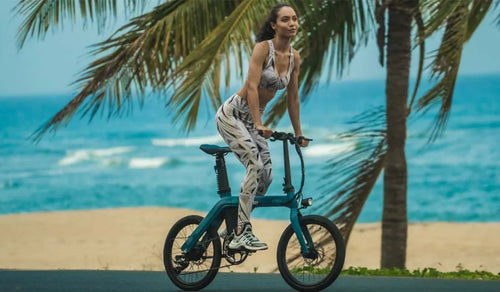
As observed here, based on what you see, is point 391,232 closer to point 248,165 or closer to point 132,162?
point 248,165

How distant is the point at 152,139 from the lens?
50406mm

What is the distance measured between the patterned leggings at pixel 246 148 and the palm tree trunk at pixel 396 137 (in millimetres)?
4385

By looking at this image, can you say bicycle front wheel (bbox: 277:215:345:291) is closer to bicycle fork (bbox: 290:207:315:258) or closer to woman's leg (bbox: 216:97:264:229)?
bicycle fork (bbox: 290:207:315:258)

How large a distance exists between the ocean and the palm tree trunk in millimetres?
26118

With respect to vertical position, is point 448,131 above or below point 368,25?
below

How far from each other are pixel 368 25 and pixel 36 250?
16608 mm

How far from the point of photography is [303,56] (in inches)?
419

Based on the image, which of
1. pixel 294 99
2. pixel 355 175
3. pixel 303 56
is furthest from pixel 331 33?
pixel 294 99

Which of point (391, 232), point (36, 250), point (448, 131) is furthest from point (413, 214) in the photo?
point (391, 232)

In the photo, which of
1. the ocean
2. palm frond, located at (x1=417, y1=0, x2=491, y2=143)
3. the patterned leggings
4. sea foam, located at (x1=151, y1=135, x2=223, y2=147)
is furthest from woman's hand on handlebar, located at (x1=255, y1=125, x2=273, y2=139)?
sea foam, located at (x1=151, y1=135, x2=223, y2=147)

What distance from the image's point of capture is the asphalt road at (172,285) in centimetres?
684

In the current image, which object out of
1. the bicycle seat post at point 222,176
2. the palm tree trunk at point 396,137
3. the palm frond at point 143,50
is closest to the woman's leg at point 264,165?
the bicycle seat post at point 222,176

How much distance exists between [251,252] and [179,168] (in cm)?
3903

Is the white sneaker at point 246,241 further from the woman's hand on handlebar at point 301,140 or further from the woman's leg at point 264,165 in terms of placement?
the woman's hand on handlebar at point 301,140
